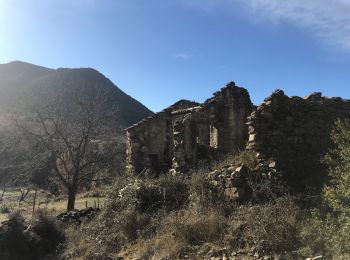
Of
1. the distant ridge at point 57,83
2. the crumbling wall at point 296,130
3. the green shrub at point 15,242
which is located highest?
the distant ridge at point 57,83

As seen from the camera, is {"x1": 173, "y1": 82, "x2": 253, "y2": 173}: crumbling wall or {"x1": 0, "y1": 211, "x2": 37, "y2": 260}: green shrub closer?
{"x1": 0, "y1": 211, "x2": 37, "y2": 260}: green shrub

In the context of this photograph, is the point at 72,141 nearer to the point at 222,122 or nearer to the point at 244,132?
the point at 222,122

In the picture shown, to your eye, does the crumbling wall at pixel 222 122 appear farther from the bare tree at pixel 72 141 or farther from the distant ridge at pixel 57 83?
the distant ridge at pixel 57 83

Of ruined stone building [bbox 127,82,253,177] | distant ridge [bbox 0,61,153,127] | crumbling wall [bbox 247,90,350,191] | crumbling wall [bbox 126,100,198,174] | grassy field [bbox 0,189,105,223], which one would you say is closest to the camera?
crumbling wall [bbox 247,90,350,191]

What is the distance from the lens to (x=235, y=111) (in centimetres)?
2053

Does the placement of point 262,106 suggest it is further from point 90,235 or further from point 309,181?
point 90,235

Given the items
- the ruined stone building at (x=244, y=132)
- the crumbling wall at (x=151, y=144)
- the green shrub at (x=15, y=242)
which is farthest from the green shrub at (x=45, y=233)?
the crumbling wall at (x=151, y=144)

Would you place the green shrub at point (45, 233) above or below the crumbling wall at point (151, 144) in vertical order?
below

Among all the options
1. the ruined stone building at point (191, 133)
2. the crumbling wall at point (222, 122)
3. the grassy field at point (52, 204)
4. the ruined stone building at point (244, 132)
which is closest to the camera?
the ruined stone building at point (244, 132)

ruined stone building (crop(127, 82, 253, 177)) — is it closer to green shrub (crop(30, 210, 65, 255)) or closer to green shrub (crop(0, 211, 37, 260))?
green shrub (crop(30, 210, 65, 255))

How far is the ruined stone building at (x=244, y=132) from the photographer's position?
12.5 meters

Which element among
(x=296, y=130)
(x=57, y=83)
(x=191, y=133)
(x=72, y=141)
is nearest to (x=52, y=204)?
(x=72, y=141)

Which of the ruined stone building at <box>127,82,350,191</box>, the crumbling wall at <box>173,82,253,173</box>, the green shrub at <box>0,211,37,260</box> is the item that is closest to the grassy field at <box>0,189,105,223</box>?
the ruined stone building at <box>127,82,350,191</box>

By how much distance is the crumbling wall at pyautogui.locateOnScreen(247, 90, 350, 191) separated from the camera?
12.4 metres
